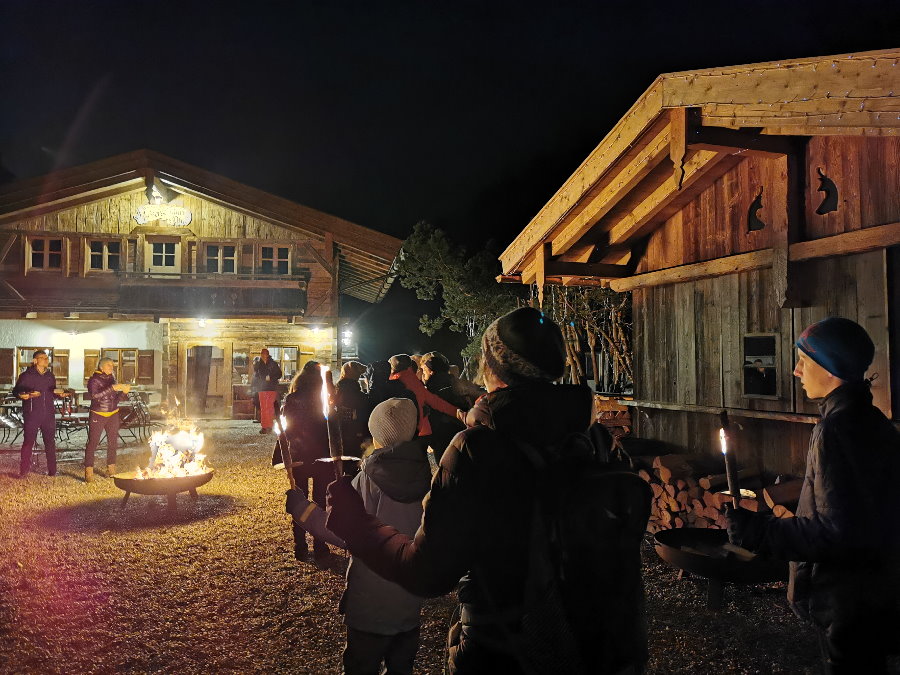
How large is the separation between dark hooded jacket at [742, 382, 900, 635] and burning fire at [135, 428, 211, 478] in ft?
25.3

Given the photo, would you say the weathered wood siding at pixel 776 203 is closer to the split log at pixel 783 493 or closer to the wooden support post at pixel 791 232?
the wooden support post at pixel 791 232

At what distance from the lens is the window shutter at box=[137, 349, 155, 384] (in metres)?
20.6

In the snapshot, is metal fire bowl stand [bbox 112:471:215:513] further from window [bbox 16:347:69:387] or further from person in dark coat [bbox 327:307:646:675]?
window [bbox 16:347:69:387]

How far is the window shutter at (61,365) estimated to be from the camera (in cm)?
2019

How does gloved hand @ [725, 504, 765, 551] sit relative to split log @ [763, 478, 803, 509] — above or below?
above

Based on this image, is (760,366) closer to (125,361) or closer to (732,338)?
(732,338)

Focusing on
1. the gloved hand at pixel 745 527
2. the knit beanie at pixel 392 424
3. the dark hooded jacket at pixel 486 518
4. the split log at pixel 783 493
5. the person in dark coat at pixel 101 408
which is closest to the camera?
the dark hooded jacket at pixel 486 518

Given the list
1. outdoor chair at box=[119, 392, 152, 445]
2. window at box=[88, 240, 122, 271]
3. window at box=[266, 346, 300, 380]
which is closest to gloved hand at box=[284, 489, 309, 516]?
outdoor chair at box=[119, 392, 152, 445]

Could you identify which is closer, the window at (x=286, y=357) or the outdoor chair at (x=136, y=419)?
the outdoor chair at (x=136, y=419)

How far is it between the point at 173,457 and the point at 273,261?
13.2 m

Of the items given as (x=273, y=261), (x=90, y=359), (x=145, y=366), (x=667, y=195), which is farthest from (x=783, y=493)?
(x=90, y=359)

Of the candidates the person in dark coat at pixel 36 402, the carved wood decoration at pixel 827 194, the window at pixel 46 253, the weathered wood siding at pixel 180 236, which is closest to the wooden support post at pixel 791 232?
the carved wood decoration at pixel 827 194

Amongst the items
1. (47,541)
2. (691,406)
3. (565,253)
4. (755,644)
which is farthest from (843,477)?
(47,541)

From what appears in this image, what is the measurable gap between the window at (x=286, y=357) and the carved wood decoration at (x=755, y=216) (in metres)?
17.2
